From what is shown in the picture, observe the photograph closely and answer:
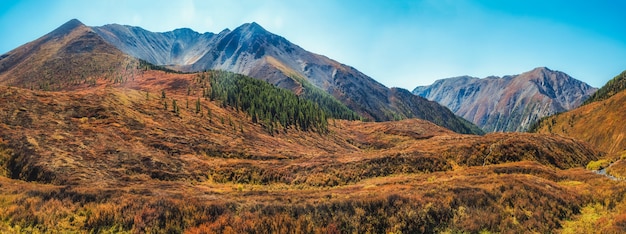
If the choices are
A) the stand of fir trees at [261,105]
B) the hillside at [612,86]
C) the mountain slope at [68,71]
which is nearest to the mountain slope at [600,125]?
the hillside at [612,86]

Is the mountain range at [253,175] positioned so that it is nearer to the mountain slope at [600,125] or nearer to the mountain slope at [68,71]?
the mountain slope at [600,125]

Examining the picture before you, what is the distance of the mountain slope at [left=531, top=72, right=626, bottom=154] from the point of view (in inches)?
3610

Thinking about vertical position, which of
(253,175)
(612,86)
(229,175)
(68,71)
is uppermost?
(612,86)

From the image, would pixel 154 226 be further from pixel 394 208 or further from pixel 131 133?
pixel 131 133

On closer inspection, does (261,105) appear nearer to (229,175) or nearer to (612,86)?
(229,175)

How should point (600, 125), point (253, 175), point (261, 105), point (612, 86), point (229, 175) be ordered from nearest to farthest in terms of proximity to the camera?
1. point (253, 175)
2. point (229, 175)
3. point (261, 105)
4. point (600, 125)
5. point (612, 86)

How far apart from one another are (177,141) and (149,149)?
24.7ft

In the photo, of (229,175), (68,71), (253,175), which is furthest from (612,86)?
(68,71)

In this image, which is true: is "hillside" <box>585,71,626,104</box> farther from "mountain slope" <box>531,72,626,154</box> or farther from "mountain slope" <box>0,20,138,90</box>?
"mountain slope" <box>0,20,138,90</box>

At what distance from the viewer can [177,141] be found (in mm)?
51719

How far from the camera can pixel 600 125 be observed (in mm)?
109312

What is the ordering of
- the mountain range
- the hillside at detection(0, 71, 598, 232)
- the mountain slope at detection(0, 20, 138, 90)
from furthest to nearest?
the mountain slope at detection(0, 20, 138, 90)
the hillside at detection(0, 71, 598, 232)
the mountain range

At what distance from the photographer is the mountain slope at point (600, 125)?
301 ft

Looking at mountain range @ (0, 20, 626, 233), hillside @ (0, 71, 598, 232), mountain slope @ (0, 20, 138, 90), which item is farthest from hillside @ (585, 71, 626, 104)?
mountain slope @ (0, 20, 138, 90)
